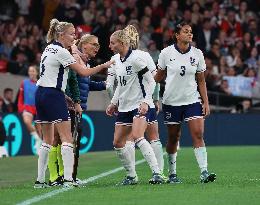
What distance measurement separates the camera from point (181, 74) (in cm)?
1310

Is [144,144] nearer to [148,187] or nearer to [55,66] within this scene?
[148,187]

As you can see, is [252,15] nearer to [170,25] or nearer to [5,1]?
[170,25]

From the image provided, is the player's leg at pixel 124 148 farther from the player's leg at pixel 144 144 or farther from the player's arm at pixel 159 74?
the player's arm at pixel 159 74

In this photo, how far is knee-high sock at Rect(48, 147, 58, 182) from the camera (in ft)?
43.8

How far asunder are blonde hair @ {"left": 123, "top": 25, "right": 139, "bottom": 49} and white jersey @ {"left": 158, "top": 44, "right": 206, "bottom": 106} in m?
0.47

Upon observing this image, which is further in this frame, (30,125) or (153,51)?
(153,51)

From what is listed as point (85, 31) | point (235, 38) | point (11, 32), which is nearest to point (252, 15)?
point (235, 38)

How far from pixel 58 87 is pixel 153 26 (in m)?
14.9

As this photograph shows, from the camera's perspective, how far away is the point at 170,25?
27125mm

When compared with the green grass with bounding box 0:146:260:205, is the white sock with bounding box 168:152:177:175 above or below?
above

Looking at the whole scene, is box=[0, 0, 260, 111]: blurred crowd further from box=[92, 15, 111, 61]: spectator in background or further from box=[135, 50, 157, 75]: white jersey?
box=[135, 50, 157, 75]: white jersey

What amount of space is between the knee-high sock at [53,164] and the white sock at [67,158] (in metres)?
0.79

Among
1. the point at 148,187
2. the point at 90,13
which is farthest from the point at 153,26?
the point at 148,187

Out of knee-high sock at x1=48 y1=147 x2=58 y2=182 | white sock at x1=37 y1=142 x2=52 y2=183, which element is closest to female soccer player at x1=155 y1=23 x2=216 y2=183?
knee-high sock at x1=48 y1=147 x2=58 y2=182
